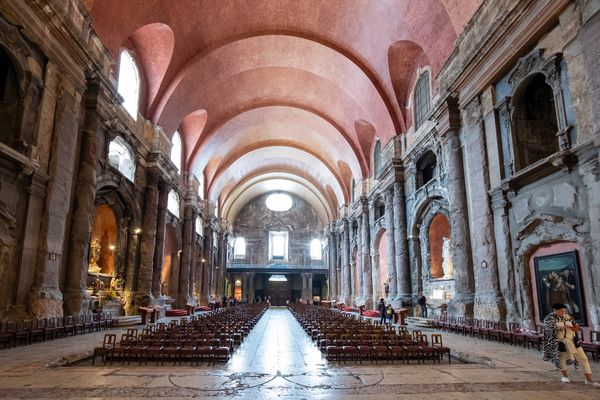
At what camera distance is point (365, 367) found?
7430 millimetres

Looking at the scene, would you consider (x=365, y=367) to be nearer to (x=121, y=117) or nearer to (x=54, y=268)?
(x=54, y=268)

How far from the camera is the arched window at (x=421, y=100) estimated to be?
19172mm

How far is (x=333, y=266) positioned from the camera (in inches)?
1694

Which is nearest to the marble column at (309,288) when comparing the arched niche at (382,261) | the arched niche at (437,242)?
the arched niche at (382,261)

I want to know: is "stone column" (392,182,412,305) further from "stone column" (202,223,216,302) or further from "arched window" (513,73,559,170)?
"stone column" (202,223,216,302)

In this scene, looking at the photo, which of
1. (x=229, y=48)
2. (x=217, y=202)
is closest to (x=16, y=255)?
(x=229, y=48)

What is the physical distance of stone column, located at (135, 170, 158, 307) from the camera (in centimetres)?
1905

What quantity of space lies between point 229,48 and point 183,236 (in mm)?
12840

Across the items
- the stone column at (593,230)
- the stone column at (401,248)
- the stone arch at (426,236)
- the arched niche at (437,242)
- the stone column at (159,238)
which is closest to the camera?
the stone column at (593,230)

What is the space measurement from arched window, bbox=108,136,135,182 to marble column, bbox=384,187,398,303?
43.7 ft

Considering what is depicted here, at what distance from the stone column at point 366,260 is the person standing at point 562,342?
21.7 m

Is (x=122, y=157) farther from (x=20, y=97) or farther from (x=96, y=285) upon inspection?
(x=20, y=97)

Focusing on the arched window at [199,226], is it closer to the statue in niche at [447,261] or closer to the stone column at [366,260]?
the stone column at [366,260]

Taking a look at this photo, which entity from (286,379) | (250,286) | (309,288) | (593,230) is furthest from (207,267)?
(593,230)
